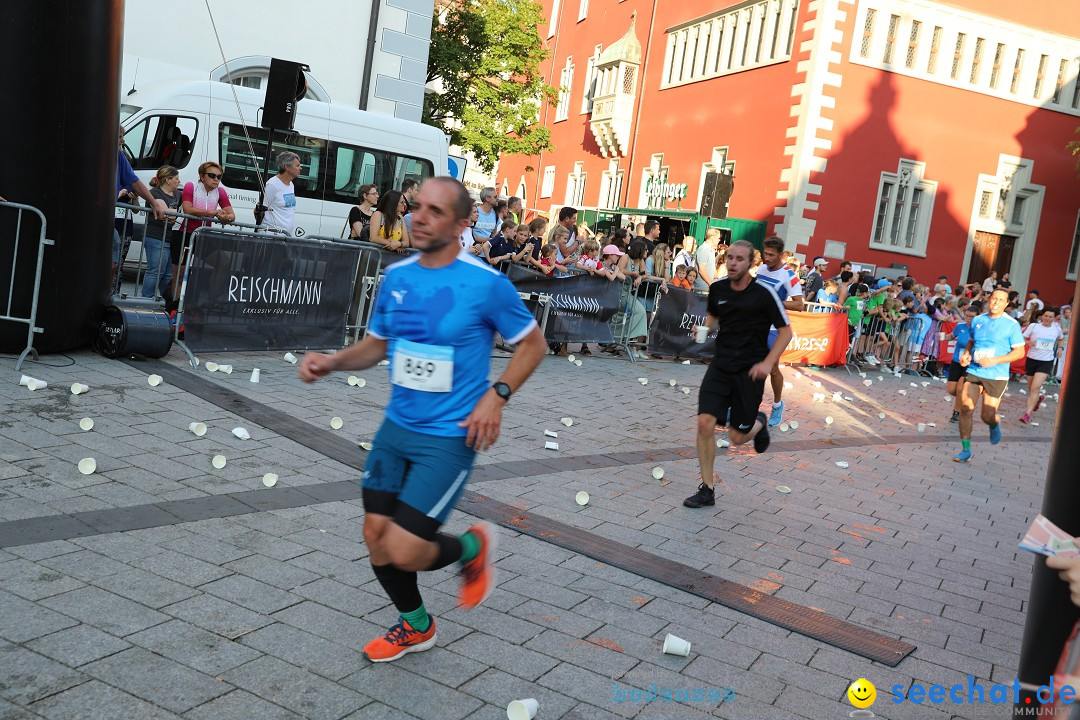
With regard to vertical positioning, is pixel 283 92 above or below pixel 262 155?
above

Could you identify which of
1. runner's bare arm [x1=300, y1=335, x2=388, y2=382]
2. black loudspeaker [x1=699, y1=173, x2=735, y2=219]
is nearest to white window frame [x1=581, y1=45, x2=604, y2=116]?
black loudspeaker [x1=699, y1=173, x2=735, y2=219]

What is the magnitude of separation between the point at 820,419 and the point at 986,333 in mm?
2322

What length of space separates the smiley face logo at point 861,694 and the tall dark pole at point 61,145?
7065mm

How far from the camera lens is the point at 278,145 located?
1586 cm

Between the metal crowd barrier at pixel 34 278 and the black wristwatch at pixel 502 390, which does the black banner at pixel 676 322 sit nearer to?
the metal crowd barrier at pixel 34 278

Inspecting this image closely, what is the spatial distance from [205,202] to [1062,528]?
33.4 feet

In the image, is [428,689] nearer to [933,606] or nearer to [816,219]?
[933,606]

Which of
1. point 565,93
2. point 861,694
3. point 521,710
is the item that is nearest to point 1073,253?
point 565,93

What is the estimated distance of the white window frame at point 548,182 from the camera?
4614cm

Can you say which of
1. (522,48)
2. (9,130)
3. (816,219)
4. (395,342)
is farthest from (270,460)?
(522,48)

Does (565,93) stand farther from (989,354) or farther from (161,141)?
(989,354)

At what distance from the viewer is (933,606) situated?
17.9 feet

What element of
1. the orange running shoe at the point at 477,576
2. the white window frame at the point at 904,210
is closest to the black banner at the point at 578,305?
the orange running shoe at the point at 477,576

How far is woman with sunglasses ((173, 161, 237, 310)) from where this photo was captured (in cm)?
1078
